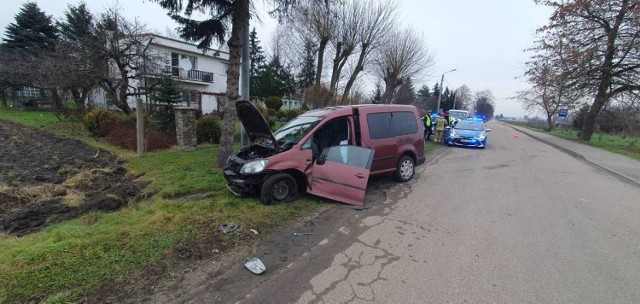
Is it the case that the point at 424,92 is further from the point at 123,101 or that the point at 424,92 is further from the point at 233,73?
the point at 233,73

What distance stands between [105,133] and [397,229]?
14.0 m

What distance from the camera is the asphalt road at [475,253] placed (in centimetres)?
292

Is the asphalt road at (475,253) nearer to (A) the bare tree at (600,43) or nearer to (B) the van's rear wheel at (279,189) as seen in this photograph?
(B) the van's rear wheel at (279,189)

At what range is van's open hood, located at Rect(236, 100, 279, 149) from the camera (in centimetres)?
525

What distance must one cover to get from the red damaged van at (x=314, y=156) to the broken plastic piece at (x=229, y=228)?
866 millimetres

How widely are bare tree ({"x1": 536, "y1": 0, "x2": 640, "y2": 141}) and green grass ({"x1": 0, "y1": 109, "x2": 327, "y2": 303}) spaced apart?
22578 mm

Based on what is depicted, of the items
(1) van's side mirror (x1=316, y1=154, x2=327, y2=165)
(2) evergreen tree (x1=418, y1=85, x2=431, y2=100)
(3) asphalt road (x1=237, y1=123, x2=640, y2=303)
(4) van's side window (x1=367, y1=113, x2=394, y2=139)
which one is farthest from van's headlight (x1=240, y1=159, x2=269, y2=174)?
(2) evergreen tree (x1=418, y1=85, x2=431, y2=100)

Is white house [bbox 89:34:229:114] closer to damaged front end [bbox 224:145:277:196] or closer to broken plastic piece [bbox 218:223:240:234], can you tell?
damaged front end [bbox 224:145:277:196]

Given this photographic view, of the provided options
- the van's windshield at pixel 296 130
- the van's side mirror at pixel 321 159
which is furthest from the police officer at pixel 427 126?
the van's side mirror at pixel 321 159

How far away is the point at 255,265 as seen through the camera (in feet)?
10.9

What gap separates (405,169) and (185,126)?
26.1 ft

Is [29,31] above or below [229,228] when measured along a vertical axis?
→ above

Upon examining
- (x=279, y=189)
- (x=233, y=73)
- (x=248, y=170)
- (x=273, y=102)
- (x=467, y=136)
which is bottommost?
(x=279, y=189)

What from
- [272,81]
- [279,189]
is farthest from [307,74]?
[279,189]
